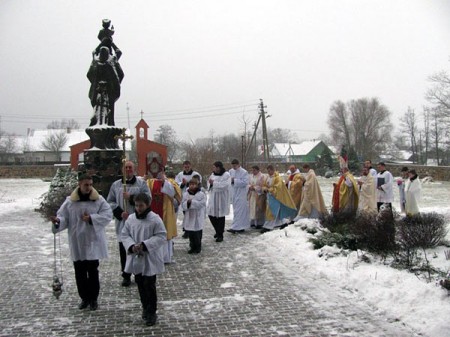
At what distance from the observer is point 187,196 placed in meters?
9.38

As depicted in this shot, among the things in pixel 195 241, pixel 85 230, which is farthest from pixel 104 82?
pixel 85 230

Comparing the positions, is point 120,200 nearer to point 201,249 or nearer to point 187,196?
point 187,196

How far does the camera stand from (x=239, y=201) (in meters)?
12.2

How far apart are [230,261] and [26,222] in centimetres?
822

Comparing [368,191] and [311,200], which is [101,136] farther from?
[368,191]

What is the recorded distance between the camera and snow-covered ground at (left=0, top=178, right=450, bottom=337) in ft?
17.4

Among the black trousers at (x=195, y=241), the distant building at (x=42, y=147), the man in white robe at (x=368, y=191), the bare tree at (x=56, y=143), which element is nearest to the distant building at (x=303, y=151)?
the distant building at (x=42, y=147)

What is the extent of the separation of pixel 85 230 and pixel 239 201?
6860mm

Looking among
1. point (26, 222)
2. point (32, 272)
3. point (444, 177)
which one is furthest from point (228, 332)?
point (444, 177)

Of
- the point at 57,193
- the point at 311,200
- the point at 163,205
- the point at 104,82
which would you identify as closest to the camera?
the point at 163,205

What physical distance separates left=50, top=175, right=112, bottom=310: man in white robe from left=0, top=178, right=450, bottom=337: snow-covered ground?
3.12 metres

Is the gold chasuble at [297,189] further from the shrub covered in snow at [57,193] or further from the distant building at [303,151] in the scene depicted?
the distant building at [303,151]

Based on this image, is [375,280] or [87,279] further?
[375,280]

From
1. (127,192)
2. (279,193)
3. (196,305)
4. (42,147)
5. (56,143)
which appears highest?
(56,143)
